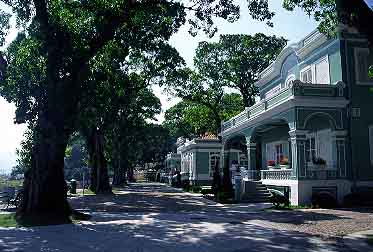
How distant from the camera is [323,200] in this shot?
2003 centimetres

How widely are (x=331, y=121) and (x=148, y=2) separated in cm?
1113

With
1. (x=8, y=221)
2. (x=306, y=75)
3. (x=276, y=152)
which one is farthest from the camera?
(x=276, y=152)

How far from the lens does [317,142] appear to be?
2420cm

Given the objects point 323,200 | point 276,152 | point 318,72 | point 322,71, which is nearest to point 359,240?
point 323,200

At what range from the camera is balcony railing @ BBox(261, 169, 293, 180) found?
73.3ft

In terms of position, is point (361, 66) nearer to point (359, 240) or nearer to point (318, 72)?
point (318, 72)

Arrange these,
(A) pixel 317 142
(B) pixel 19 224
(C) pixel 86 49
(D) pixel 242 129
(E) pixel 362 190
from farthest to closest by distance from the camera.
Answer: (D) pixel 242 129, (A) pixel 317 142, (E) pixel 362 190, (C) pixel 86 49, (B) pixel 19 224

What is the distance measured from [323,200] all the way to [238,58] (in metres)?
25.7

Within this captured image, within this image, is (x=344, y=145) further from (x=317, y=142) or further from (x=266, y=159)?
(x=266, y=159)

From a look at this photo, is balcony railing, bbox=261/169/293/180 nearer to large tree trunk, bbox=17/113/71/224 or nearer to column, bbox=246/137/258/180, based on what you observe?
column, bbox=246/137/258/180

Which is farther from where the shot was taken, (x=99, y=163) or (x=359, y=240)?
(x=99, y=163)

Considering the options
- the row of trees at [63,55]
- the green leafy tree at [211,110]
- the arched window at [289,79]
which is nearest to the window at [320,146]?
the arched window at [289,79]

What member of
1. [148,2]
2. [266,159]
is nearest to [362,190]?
[266,159]

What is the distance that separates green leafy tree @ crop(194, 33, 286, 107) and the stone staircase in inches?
777
